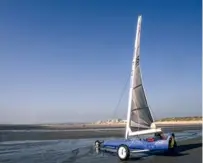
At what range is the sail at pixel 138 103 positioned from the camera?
20953mm

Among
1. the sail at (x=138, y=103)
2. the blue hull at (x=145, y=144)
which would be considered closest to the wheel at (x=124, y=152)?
the blue hull at (x=145, y=144)

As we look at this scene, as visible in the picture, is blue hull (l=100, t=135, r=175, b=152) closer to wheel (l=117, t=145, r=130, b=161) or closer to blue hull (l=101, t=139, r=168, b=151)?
blue hull (l=101, t=139, r=168, b=151)

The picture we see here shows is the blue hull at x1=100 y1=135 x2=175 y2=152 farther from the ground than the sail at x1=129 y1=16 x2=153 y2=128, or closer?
closer

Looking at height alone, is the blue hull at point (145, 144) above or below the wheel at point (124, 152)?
above

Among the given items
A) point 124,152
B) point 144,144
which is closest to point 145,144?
point 144,144

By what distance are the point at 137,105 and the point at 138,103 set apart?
0.49 feet

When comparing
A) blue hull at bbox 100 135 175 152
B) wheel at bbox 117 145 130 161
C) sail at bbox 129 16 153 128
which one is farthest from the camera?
sail at bbox 129 16 153 128

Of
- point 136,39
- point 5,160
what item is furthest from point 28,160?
point 136,39

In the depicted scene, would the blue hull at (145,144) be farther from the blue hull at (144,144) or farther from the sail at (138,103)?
the sail at (138,103)

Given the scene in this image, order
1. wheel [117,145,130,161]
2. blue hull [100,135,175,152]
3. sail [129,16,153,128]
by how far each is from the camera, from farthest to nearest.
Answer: sail [129,16,153,128], blue hull [100,135,175,152], wheel [117,145,130,161]

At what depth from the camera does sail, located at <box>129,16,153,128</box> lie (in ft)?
68.7

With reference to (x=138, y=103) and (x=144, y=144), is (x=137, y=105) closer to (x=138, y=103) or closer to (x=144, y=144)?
(x=138, y=103)

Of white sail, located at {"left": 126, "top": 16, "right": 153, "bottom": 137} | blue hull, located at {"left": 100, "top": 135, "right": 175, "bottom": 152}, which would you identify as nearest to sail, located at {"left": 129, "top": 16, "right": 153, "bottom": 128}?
white sail, located at {"left": 126, "top": 16, "right": 153, "bottom": 137}

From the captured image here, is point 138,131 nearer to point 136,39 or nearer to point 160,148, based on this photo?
point 160,148
